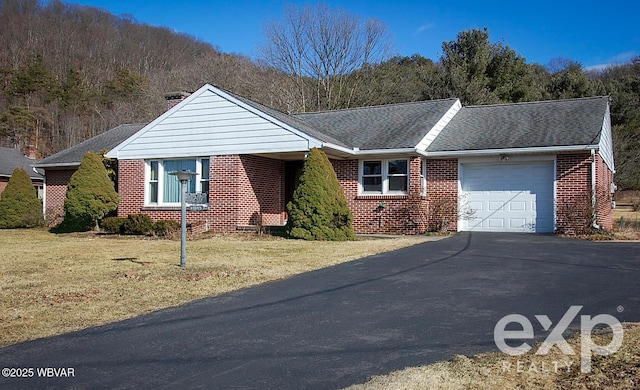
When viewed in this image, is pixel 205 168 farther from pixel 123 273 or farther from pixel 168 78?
→ pixel 168 78

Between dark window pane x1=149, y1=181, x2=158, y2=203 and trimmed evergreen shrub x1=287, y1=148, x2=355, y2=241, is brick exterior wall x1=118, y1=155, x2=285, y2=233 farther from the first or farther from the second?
trimmed evergreen shrub x1=287, y1=148, x2=355, y2=241

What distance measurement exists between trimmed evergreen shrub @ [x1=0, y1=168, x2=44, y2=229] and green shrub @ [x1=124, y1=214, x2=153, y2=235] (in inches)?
279

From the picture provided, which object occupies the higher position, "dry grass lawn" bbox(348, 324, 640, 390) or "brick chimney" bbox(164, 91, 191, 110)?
"brick chimney" bbox(164, 91, 191, 110)

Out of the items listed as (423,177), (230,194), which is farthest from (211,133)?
(423,177)

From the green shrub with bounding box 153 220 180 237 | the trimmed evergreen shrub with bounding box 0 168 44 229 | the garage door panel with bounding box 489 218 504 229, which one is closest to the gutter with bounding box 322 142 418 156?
the garage door panel with bounding box 489 218 504 229

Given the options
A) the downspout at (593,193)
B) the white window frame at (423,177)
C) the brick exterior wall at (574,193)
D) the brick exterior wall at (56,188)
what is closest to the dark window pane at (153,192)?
the brick exterior wall at (56,188)

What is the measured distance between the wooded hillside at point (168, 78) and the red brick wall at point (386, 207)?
64.3 ft

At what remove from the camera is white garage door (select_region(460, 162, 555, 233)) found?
17.6 meters

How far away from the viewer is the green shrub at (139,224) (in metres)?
18.5

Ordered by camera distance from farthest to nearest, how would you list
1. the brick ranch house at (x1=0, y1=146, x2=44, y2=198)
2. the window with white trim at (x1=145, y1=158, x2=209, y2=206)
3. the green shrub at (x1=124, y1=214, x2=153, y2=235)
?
the brick ranch house at (x1=0, y1=146, x2=44, y2=198) → the window with white trim at (x1=145, y1=158, x2=209, y2=206) → the green shrub at (x1=124, y1=214, x2=153, y2=235)

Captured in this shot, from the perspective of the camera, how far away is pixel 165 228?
59.6 feet

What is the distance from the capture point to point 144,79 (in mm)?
49531

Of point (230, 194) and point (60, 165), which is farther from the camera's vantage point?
point (60, 165)

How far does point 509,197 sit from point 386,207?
159 inches
